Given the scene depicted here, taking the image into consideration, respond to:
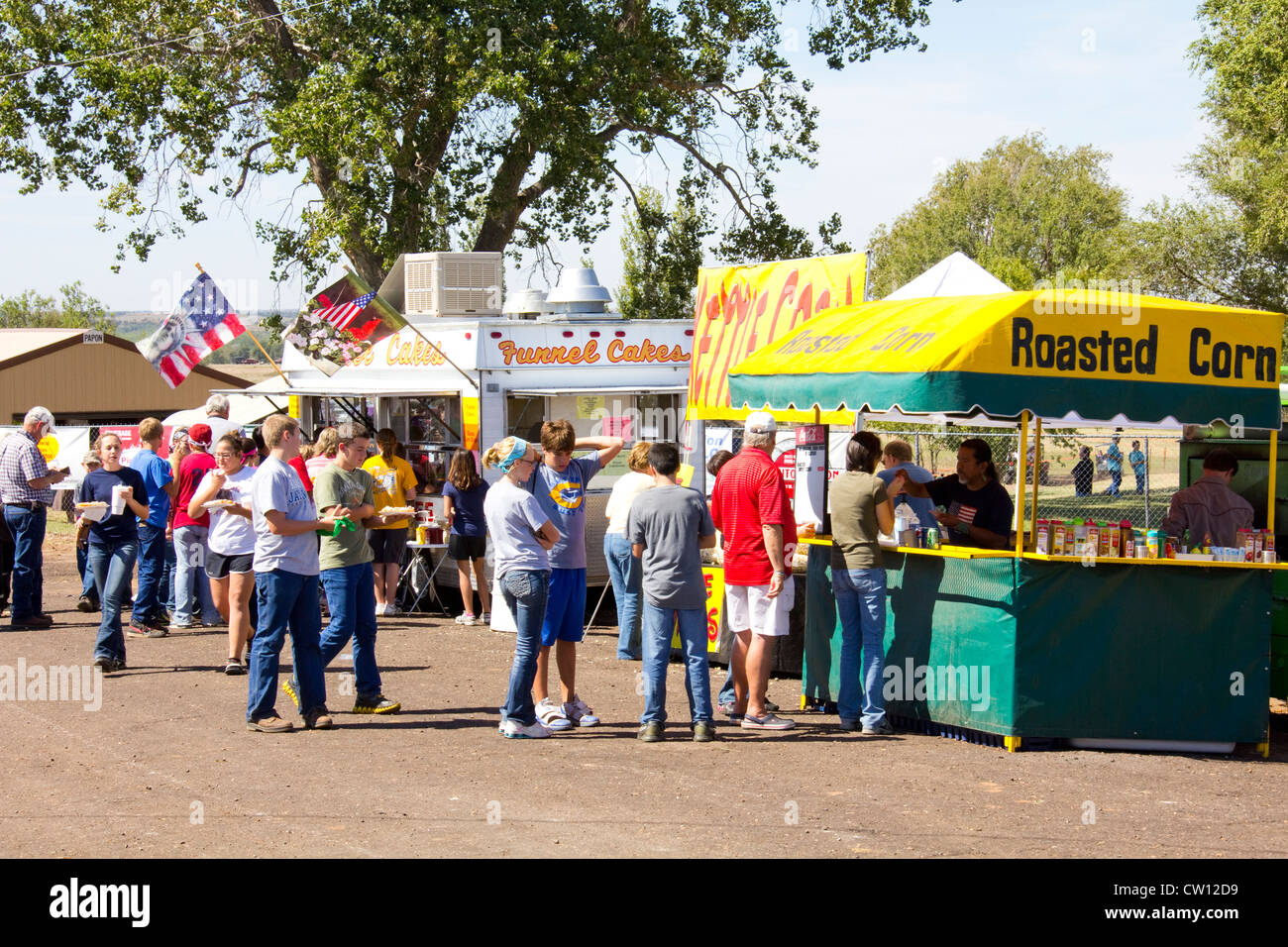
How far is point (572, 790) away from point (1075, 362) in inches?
148

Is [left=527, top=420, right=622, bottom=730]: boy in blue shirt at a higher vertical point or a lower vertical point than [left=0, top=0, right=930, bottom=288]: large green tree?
lower

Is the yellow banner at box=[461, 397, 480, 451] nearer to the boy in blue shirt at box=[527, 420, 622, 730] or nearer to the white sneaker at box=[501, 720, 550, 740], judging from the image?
the boy in blue shirt at box=[527, 420, 622, 730]

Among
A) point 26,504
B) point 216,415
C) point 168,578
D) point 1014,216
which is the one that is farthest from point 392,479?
point 1014,216

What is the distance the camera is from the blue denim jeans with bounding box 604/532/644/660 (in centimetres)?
1062

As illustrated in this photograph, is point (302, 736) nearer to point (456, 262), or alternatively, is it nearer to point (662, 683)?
point (662, 683)

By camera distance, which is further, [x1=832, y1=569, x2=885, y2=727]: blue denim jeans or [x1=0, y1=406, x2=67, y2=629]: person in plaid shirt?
[x1=0, y1=406, x2=67, y2=629]: person in plaid shirt

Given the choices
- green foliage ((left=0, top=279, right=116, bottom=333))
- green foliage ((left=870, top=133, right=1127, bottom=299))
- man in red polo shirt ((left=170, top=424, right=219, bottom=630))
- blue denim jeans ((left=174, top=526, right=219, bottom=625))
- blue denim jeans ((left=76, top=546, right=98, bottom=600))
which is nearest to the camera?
man in red polo shirt ((left=170, top=424, right=219, bottom=630))

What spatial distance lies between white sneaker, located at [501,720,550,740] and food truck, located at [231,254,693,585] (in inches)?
219

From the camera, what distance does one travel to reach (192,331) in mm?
14500

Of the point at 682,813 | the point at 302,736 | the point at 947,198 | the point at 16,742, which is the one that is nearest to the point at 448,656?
the point at 302,736

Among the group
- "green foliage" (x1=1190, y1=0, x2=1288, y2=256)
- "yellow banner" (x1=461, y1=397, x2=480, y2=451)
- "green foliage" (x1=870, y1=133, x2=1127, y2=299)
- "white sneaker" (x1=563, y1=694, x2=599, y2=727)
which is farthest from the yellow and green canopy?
"green foliage" (x1=870, y1=133, x2=1127, y2=299)

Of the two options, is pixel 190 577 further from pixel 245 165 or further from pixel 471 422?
pixel 245 165

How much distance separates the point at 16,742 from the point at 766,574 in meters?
4.53

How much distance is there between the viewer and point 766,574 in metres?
8.02
